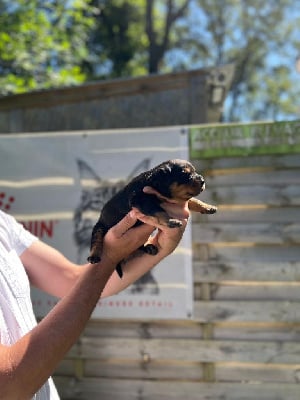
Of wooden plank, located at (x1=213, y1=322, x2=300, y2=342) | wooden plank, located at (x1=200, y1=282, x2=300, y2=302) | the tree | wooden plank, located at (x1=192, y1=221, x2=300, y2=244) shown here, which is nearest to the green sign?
wooden plank, located at (x1=192, y1=221, x2=300, y2=244)

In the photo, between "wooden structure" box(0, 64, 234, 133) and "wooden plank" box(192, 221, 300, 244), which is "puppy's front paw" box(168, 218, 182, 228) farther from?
"wooden structure" box(0, 64, 234, 133)

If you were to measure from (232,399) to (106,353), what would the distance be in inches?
33.0

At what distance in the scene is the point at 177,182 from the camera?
154 cm

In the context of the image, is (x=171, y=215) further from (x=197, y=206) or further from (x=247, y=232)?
(x=247, y=232)

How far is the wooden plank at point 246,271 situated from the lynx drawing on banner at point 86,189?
0.29 feet

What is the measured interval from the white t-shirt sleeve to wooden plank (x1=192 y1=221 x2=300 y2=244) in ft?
4.81

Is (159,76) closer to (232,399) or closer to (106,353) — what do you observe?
(106,353)

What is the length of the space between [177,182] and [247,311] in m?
1.96

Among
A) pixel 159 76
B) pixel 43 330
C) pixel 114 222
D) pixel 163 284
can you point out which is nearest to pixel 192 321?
pixel 163 284

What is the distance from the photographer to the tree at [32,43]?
7977 millimetres

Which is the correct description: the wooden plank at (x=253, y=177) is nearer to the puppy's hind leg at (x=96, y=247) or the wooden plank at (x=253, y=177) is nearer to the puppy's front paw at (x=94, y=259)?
the puppy's hind leg at (x=96, y=247)

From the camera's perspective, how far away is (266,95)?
2583 cm

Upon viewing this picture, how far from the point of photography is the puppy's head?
60.4 inches

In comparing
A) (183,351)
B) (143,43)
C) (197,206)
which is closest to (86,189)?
(183,351)
